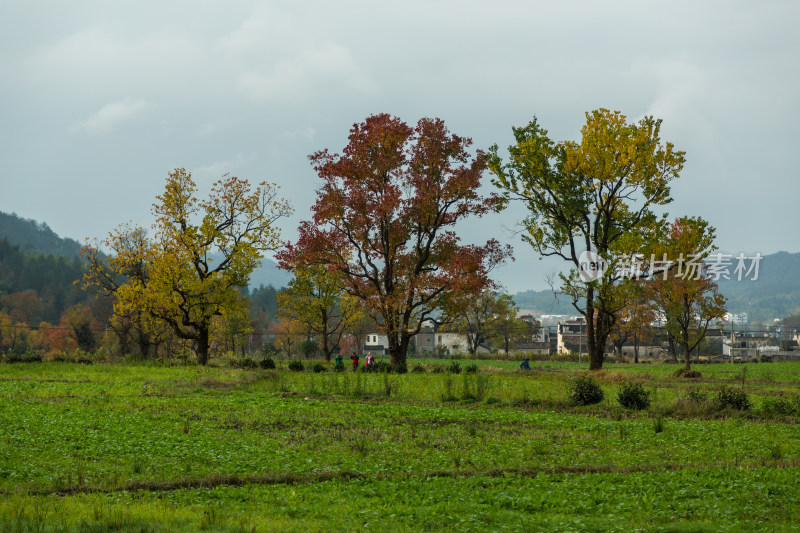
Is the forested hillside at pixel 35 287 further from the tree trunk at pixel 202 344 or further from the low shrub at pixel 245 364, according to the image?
the low shrub at pixel 245 364

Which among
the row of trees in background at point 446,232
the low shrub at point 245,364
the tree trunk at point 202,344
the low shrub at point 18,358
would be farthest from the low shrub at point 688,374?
the low shrub at point 18,358

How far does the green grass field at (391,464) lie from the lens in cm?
912

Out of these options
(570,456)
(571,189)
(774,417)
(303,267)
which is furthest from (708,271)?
(570,456)

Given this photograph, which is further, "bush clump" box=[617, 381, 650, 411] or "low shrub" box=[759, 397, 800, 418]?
"bush clump" box=[617, 381, 650, 411]

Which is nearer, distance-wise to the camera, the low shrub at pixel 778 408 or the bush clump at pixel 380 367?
the low shrub at pixel 778 408

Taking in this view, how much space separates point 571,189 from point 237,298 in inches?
918

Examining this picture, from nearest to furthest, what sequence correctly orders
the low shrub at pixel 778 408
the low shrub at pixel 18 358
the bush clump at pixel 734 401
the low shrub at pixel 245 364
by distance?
1. the low shrub at pixel 778 408
2. the bush clump at pixel 734 401
3. the low shrub at pixel 18 358
4. the low shrub at pixel 245 364

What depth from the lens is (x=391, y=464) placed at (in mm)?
13039

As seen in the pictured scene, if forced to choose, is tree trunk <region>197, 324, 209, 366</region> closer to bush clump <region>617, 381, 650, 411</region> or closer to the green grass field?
the green grass field

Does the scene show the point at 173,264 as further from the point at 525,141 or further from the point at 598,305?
the point at 598,305

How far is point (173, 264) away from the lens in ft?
140

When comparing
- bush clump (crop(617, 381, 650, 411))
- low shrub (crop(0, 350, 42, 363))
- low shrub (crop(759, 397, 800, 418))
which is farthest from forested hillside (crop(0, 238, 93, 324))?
low shrub (crop(759, 397, 800, 418))

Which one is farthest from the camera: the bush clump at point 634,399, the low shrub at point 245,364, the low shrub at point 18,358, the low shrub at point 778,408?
the low shrub at point 245,364

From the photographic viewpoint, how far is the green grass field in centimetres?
912
